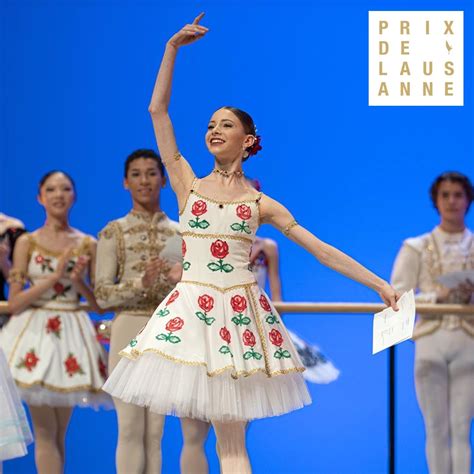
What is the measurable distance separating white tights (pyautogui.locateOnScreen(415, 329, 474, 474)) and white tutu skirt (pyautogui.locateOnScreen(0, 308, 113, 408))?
131cm

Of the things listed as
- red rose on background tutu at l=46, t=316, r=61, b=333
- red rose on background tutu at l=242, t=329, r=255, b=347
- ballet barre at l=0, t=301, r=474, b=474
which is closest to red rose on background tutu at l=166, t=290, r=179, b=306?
red rose on background tutu at l=242, t=329, r=255, b=347

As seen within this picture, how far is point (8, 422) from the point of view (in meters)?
3.88

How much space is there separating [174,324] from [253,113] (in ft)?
7.46

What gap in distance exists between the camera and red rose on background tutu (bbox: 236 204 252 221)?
3783 mm

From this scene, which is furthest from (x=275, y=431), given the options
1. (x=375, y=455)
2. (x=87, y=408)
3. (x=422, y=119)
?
(x=422, y=119)

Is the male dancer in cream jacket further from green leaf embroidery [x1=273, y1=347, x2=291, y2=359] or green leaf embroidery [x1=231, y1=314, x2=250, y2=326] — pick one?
green leaf embroidery [x1=231, y1=314, x2=250, y2=326]

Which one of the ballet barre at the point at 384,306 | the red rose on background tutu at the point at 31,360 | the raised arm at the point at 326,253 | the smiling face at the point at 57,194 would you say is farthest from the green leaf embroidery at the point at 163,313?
the smiling face at the point at 57,194

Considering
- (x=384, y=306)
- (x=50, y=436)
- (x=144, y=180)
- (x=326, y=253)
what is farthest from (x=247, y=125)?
(x=50, y=436)

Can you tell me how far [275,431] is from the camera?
190 inches

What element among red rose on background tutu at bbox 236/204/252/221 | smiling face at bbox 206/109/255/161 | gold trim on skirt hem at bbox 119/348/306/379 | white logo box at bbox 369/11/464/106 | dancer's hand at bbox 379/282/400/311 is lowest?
gold trim on skirt hem at bbox 119/348/306/379

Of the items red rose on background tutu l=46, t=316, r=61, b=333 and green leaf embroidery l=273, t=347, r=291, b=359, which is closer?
green leaf embroidery l=273, t=347, r=291, b=359

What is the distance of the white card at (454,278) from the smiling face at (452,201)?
25 cm

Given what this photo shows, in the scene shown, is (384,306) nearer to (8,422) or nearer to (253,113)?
(253,113)

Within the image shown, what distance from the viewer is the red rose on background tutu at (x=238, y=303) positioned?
369 centimetres
